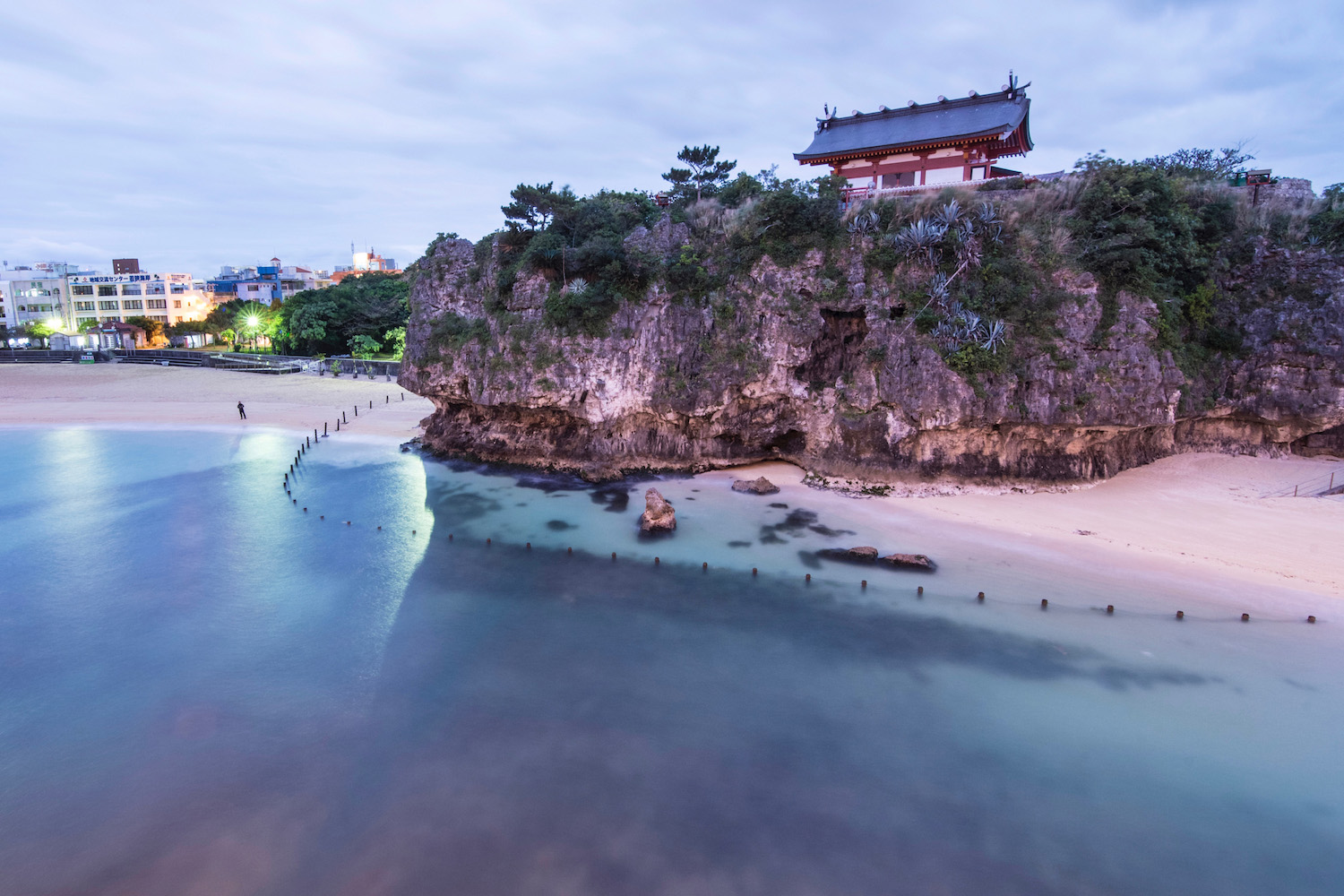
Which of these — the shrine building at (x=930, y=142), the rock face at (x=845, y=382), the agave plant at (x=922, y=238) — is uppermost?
the shrine building at (x=930, y=142)

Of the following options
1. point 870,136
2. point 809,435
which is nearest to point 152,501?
point 809,435

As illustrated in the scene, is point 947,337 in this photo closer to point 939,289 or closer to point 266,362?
point 939,289

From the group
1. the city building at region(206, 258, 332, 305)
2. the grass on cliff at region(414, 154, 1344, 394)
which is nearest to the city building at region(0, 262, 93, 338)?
the city building at region(206, 258, 332, 305)

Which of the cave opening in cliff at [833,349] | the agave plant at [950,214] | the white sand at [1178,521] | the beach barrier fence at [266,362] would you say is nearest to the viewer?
the white sand at [1178,521]

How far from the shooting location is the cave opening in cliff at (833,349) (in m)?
24.5

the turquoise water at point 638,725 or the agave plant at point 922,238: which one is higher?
the agave plant at point 922,238

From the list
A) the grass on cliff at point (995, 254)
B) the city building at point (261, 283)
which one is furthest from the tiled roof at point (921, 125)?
the city building at point (261, 283)

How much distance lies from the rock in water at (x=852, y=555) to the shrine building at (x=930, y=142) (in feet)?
54.2

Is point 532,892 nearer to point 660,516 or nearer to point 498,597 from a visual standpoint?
point 498,597

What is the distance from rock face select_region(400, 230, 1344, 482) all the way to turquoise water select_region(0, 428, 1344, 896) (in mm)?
6307

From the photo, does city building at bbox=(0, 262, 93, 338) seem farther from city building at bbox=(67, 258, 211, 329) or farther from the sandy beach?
the sandy beach

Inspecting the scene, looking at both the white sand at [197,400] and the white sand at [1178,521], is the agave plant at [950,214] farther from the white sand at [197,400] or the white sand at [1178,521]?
the white sand at [197,400]

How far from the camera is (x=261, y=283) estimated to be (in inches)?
3278

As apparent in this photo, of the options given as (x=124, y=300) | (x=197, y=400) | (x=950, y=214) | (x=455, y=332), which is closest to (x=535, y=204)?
(x=455, y=332)
